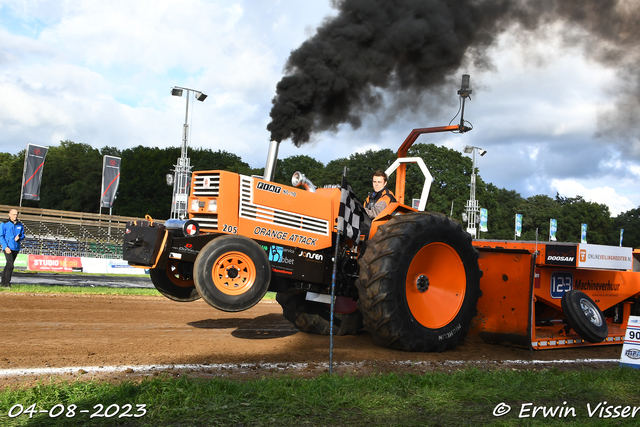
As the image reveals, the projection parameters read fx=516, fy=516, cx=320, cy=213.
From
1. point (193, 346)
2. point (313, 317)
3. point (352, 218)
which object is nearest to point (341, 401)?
point (193, 346)

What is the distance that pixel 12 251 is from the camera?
1241cm

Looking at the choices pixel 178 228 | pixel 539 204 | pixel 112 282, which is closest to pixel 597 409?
pixel 178 228

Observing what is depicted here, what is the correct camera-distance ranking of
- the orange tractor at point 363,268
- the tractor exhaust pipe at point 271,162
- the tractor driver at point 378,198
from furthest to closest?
the tractor exhaust pipe at point 271,162 < the tractor driver at point 378,198 < the orange tractor at point 363,268

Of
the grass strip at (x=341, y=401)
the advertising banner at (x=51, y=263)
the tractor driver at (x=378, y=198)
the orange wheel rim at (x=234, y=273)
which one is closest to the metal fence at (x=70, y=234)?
the advertising banner at (x=51, y=263)

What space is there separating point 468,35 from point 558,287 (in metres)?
5.19

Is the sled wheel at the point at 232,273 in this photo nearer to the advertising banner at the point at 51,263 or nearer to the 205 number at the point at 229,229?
the 205 number at the point at 229,229

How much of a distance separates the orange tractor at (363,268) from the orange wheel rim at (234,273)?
0.01 metres

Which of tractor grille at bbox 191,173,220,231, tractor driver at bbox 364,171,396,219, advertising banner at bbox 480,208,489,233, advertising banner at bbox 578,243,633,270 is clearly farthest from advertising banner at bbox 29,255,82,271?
advertising banner at bbox 480,208,489,233

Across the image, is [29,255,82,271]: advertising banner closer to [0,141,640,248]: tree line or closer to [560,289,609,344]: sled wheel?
[560,289,609,344]: sled wheel

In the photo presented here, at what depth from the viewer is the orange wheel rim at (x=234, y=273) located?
5.30 m

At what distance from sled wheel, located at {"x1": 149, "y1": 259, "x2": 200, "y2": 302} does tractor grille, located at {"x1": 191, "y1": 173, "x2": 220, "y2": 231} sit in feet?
2.31

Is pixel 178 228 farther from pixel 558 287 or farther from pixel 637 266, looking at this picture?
pixel 637 266

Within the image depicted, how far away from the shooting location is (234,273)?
5.38 m

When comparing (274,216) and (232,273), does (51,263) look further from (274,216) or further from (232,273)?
(232,273)
